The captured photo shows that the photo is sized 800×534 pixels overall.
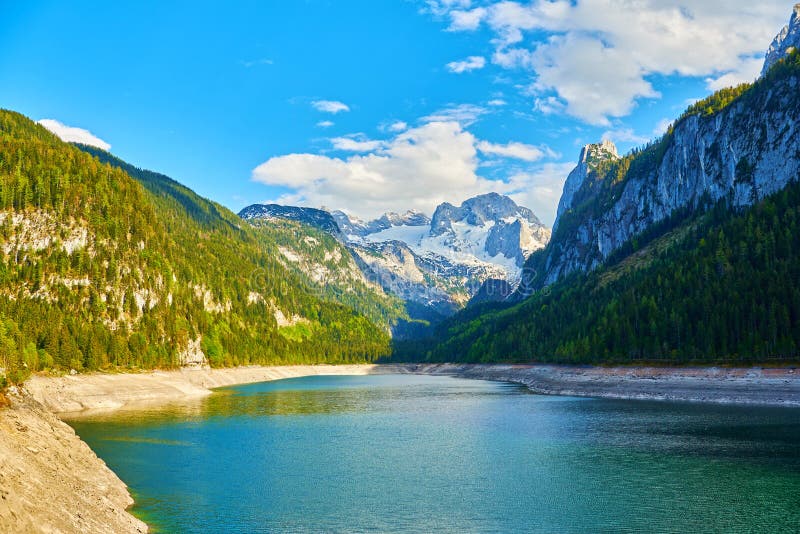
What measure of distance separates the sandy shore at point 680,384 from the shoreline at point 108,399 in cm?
16

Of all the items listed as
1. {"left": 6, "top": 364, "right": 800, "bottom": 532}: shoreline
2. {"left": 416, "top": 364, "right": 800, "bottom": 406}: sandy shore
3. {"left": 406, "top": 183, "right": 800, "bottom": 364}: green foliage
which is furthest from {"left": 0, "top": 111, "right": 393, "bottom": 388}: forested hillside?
{"left": 406, "top": 183, "right": 800, "bottom": 364}: green foliage

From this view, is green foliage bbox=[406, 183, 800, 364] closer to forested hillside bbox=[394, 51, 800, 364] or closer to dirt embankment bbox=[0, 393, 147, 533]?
forested hillside bbox=[394, 51, 800, 364]

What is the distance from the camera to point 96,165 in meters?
174

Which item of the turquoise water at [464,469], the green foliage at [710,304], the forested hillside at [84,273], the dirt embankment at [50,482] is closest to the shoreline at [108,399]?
the dirt embankment at [50,482]

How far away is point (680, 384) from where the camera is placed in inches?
3957

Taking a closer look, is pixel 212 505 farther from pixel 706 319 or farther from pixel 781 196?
pixel 781 196

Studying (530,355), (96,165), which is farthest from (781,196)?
(96,165)

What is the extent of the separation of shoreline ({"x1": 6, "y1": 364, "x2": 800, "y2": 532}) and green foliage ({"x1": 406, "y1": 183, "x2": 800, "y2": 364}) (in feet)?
21.8

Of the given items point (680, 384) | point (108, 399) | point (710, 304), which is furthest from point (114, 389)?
point (710, 304)

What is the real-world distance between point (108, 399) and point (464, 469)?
3024 inches

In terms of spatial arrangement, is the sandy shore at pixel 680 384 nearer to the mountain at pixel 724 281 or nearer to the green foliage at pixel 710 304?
the mountain at pixel 724 281

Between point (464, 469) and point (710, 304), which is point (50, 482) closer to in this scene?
point (464, 469)

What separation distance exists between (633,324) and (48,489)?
5027 inches

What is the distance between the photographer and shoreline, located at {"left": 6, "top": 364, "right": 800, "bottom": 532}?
2731cm
